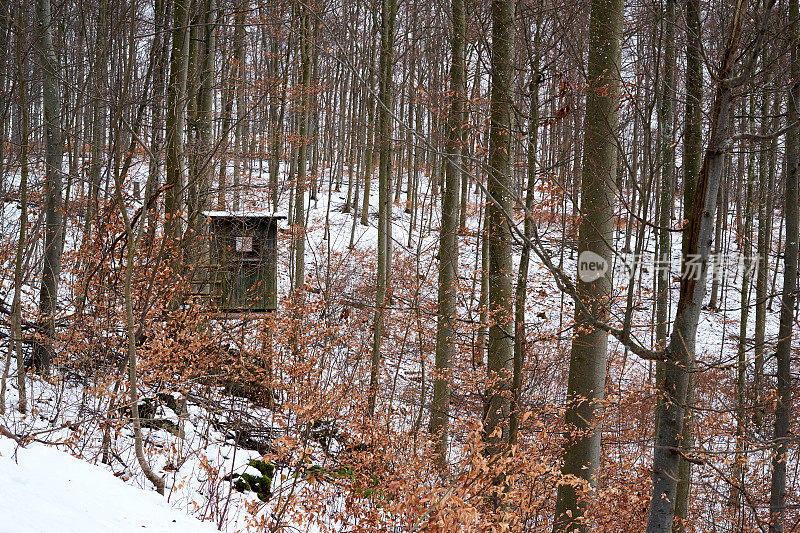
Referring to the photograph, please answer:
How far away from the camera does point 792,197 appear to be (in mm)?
6277

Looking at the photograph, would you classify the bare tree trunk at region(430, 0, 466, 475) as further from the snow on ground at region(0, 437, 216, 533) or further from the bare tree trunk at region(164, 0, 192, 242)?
the snow on ground at region(0, 437, 216, 533)

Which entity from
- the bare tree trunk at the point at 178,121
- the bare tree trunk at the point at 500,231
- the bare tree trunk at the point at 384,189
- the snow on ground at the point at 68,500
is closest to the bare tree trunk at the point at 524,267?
the bare tree trunk at the point at 500,231

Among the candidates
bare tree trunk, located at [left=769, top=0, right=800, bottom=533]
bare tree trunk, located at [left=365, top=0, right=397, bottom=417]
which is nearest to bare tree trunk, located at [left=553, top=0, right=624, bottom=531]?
bare tree trunk, located at [left=769, top=0, right=800, bottom=533]

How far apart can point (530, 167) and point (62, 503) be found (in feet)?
14.2

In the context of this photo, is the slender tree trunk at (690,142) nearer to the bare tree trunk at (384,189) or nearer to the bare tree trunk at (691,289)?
the bare tree trunk at (691,289)

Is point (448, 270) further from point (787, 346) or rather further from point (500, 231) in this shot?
point (787, 346)

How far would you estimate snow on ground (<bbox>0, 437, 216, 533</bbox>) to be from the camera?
2768 millimetres

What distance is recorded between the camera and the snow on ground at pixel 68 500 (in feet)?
9.08

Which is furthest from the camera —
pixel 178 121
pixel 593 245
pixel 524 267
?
pixel 178 121

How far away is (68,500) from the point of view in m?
3.12

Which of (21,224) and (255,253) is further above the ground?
(255,253)

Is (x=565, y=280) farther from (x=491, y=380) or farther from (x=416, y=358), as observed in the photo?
(x=416, y=358)

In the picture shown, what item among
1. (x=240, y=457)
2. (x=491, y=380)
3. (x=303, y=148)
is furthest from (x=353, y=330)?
(x=303, y=148)

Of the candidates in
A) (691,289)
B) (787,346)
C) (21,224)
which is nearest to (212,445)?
(21,224)
